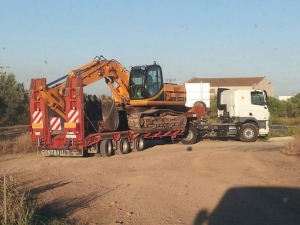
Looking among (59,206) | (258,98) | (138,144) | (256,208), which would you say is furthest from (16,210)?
(258,98)

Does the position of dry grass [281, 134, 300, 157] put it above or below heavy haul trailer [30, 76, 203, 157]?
below

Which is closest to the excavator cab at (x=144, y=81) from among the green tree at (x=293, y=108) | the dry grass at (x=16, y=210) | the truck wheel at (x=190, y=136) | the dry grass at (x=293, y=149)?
the truck wheel at (x=190, y=136)

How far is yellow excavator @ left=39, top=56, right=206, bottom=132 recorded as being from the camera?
67.8 feet

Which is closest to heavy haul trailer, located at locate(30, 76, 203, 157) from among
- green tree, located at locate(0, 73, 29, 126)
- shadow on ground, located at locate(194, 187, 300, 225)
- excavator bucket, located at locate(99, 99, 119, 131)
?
excavator bucket, located at locate(99, 99, 119, 131)

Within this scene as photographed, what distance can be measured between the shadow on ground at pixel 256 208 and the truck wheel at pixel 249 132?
49.5ft

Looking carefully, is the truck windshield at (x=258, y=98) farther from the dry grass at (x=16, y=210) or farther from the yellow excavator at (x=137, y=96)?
the dry grass at (x=16, y=210)

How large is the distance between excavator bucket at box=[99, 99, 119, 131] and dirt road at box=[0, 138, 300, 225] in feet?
5.48

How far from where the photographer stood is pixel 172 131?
2480cm

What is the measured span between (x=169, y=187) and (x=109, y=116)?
8.54m

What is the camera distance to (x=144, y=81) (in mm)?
22875

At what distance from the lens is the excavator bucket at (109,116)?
805 inches

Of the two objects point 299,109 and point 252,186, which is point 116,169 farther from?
point 299,109

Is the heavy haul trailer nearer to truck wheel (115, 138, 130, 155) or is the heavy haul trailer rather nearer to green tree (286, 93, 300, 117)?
truck wheel (115, 138, 130, 155)

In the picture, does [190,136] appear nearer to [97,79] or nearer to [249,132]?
[249,132]
